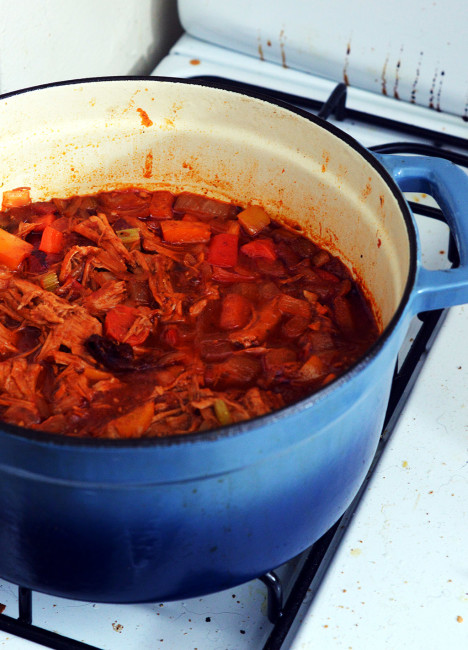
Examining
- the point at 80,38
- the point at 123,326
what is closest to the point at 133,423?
the point at 123,326

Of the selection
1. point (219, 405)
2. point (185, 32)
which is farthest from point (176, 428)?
point (185, 32)

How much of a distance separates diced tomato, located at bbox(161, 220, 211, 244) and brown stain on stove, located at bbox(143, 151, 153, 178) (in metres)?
0.14

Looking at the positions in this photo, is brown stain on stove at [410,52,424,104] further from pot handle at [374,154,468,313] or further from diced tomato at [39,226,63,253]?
diced tomato at [39,226,63,253]

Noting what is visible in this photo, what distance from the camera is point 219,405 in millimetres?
1021

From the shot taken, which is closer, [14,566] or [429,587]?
A: [14,566]

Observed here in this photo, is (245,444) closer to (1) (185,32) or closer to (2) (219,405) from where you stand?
(2) (219,405)

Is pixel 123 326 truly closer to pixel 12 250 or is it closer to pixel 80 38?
pixel 12 250

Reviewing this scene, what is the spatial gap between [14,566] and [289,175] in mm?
787

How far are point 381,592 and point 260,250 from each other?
23.4 inches

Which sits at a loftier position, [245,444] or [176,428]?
[245,444]

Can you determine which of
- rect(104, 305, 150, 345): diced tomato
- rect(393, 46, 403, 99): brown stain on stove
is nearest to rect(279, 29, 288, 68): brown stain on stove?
rect(393, 46, 403, 99): brown stain on stove

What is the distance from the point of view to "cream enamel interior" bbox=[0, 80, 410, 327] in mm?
1241

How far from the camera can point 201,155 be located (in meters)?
1.46

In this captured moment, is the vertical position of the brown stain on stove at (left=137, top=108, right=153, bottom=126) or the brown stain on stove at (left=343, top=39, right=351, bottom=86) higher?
the brown stain on stove at (left=137, top=108, right=153, bottom=126)
